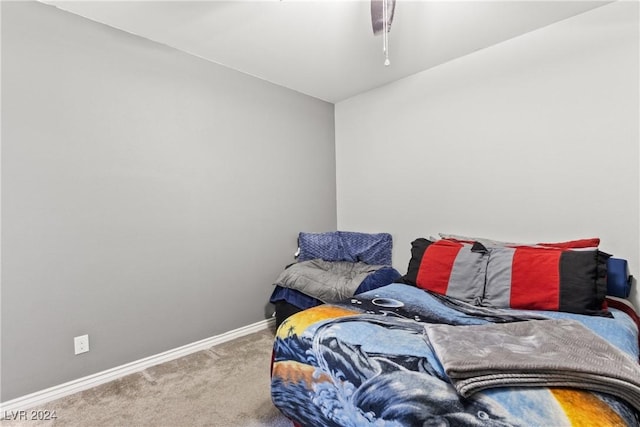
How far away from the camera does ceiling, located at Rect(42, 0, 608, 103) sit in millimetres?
Result: 2062

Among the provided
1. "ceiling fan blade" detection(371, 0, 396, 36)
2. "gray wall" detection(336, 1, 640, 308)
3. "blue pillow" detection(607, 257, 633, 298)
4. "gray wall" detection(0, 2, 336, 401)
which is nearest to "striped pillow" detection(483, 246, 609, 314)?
"blue pillow" detection(607, 257, 633, 298)

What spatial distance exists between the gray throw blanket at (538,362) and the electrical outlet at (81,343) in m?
2.18

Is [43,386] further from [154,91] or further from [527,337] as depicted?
[527,337]

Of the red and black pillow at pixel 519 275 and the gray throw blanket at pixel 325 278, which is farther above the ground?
the red and black pillow at pixel 519 275

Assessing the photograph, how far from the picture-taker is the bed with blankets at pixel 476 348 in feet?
3.17

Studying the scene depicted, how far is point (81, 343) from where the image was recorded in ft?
6.92

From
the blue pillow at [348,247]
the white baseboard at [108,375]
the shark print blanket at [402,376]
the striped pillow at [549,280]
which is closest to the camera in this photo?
the shark print blanket at [402,376]

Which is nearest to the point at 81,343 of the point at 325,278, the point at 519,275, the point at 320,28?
the point at 325,278

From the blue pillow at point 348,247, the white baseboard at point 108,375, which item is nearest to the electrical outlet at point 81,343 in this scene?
the white baseboard at point 108,375

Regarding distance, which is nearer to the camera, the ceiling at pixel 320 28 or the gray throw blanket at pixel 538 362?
the gray throw blanket at pixel 538 362

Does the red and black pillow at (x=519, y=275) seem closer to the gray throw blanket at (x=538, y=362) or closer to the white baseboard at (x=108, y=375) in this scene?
the gray throw blanket at (x=538, y=362)

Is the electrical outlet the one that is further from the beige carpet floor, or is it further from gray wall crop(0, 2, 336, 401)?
the beige carpet floor

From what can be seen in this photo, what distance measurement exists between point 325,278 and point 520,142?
1.87 metres

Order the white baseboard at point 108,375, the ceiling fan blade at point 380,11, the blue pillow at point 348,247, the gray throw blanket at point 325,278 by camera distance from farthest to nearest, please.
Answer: the blue pillow at point 348,247 < the gray throw blanket at point 325,278 < the white baseboard at point 108,375 < the ceiling fan blade at point 380,11
